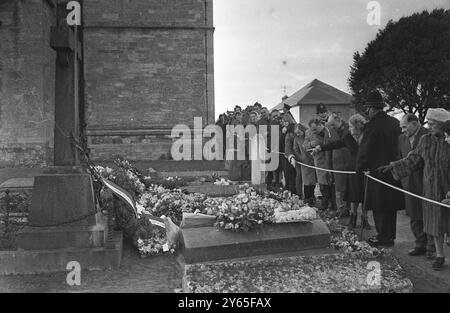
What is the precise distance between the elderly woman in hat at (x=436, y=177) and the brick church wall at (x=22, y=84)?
42.4ft

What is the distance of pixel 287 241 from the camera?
4.73 meters

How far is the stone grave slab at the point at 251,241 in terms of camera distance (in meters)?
4.51

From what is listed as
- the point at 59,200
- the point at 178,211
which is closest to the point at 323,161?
the point at 178,211

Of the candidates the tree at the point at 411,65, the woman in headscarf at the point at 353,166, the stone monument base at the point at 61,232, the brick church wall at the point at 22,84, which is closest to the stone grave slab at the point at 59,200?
the stone monument base at the point at 61,232

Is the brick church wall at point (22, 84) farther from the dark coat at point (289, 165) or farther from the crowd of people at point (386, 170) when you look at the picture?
the crowd of people at point (386, 170)

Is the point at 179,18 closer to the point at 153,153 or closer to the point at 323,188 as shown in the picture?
the point at 153,153

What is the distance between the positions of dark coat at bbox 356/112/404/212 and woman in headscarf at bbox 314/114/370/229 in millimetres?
590

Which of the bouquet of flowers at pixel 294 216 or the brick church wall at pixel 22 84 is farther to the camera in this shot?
the brick church wall at pixel 22 84

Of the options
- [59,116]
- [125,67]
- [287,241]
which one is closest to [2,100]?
[125,67]

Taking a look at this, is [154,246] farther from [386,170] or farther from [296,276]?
[386,170]

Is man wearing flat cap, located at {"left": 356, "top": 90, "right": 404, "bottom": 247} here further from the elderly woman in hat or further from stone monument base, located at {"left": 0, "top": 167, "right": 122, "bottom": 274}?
stone monument base, located at {"left": 0, "top": 167, "right": 122, "bottom": 274}

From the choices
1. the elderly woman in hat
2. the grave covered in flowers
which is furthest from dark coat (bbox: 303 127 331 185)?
the elderly woman in hat

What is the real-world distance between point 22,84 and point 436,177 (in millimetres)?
13598

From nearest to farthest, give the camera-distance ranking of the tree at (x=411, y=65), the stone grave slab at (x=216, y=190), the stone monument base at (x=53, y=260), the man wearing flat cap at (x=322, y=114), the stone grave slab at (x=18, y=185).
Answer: the stone monument base at (x=53, y=260) < the stone grave slab at (x=18, y=185) < the stone grave slab at (x=216, y=190) < the man wearing flat cap at (x=322, y=114) < the tree at (x=411, y=65)
